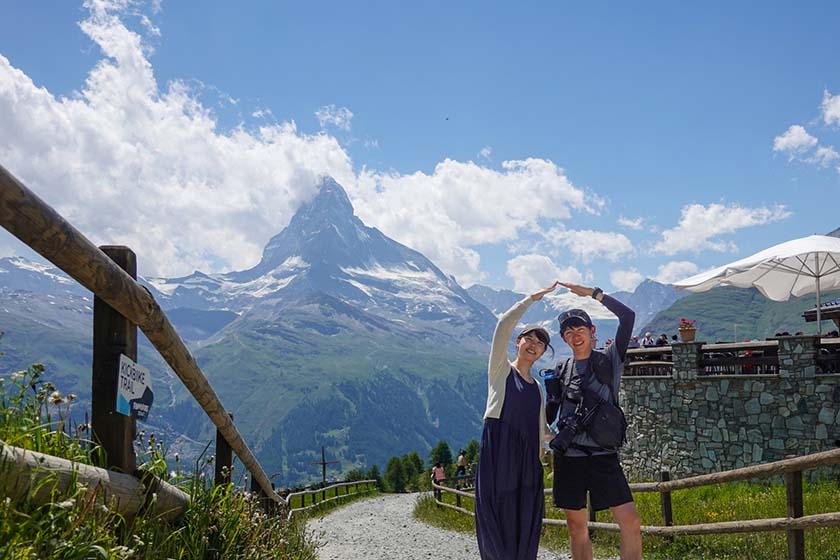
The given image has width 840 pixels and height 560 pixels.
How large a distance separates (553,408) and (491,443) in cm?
71

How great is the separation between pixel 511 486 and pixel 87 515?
10.4 feet

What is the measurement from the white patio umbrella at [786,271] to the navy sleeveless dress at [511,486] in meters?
12.0

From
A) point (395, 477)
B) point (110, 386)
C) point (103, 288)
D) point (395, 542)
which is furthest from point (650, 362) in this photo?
point (395, 477)

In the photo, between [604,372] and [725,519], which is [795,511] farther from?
[725,519]

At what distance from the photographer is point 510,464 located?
16.9 feet

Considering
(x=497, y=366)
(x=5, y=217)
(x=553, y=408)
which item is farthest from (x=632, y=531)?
(x=5, y=217)

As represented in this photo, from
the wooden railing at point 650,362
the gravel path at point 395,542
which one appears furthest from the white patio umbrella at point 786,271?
the gravel path at point 395,542

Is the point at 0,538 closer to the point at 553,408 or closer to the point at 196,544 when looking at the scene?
the point at 196,544

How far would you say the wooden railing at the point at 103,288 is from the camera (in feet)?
7.57

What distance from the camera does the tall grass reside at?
8.07ft

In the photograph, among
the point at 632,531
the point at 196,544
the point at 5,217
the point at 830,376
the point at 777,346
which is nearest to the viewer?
the point at 5,217

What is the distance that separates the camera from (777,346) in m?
14.2

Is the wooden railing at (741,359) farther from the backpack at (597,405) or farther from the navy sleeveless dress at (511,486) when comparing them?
the navy sleeveless dress at (511,486)

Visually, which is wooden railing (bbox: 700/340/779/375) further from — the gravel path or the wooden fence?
the wooden fence
